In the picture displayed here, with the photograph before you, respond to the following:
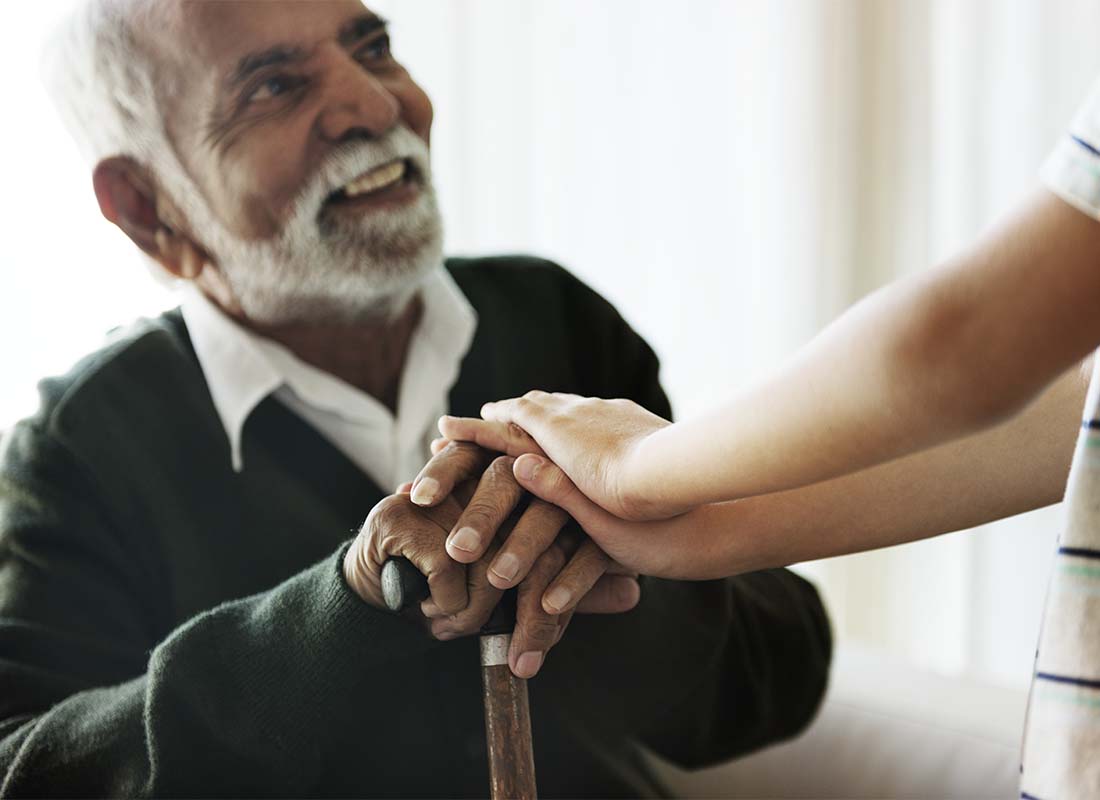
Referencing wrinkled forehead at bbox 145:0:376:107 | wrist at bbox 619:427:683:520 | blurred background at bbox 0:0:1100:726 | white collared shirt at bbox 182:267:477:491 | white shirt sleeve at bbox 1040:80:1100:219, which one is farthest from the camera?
blurred background at bbox 0:0:1100:726

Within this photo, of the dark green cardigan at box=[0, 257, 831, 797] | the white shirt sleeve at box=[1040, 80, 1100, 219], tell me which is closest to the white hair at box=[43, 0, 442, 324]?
the dark green cardigan at box=[0, 257, 831, 797]

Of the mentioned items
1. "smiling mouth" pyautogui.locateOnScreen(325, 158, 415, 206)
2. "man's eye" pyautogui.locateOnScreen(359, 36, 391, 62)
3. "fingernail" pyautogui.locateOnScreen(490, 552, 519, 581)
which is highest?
"man's eye" pyautogui.locateOnScreen(359, 36, 391, 62)

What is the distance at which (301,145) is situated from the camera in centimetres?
109

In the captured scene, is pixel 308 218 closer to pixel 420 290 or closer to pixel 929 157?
pixel 420 290

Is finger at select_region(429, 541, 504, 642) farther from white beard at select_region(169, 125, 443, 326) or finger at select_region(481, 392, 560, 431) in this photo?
white beard at select_region(169, 125, 443, 326)

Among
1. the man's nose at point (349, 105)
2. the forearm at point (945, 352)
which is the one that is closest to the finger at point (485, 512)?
the forearm at point (945, 352)

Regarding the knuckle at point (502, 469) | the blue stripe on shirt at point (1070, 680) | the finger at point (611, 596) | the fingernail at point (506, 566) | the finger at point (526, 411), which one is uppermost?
the finger at point (526, 411)

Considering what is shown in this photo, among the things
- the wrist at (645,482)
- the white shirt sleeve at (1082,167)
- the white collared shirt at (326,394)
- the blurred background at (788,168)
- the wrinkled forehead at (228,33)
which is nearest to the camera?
the white shirt sleeve at (1082,167)

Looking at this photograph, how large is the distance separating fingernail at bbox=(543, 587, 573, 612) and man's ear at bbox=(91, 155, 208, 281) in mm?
545

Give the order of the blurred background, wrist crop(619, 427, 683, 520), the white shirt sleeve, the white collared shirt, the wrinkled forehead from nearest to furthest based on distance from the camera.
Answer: the white shirt sleeve < wrist crop(619, 427, 683, 520) < the wrinkled forehead < the white collared shirt < the blurred background

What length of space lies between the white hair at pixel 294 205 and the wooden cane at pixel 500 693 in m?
0.40

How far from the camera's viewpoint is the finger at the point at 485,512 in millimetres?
827

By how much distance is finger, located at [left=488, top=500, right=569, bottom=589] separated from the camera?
836mm

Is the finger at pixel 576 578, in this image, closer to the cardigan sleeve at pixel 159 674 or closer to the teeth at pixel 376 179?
the cardigan sleeve at pixel 159 674
